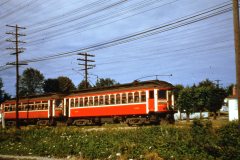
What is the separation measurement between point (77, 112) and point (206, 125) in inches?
886

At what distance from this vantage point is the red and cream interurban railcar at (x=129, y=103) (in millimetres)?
27156

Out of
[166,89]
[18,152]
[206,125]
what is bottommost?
[18,152]

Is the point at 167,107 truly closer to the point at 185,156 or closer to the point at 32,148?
the point at 32,148

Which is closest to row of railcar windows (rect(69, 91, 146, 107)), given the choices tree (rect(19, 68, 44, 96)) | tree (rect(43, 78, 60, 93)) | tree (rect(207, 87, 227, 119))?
tree (rect(207, 87, 227, 119))

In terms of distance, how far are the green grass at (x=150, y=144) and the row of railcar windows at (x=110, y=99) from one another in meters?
10.3

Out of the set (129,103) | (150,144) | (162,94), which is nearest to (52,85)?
(129,103)

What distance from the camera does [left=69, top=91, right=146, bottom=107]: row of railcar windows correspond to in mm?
27758

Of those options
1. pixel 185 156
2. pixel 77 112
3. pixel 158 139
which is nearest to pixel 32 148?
pixel 158 139

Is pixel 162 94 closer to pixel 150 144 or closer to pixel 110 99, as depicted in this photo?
pixel 110 99

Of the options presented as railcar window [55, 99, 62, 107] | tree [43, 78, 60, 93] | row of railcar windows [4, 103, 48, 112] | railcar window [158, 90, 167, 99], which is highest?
tree [43, 78, 60, 93]

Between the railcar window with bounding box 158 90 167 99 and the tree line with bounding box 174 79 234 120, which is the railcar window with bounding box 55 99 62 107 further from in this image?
the tree line with bounding box 174 79 234 120

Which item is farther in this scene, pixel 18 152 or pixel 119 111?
pixel 119 111

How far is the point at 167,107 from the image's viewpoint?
90.8 feet

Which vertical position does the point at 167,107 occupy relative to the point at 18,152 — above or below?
above
